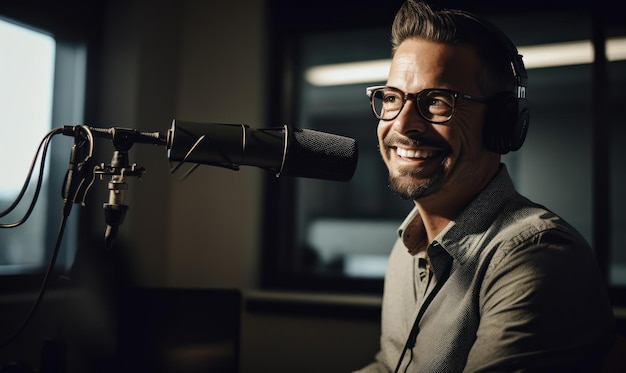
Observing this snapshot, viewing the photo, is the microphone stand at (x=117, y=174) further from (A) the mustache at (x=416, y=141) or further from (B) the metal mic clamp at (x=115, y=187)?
(A) the mustache at (x=416, y=141)

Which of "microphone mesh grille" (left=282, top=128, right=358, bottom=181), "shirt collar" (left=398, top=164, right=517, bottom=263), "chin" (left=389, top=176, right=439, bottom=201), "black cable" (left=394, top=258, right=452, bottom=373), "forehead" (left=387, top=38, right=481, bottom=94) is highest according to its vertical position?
"forehead" (left=387, top=38, right=481, bottom=94)

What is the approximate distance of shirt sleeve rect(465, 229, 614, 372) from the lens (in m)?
0.87

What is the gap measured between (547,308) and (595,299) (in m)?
0.12

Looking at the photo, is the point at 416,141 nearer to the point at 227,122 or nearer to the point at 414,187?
the point at 414,187

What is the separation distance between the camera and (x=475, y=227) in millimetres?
1123

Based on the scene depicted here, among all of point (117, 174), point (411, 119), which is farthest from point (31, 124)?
point (411, 119)

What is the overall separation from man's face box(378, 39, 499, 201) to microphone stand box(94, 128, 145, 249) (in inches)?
22.7

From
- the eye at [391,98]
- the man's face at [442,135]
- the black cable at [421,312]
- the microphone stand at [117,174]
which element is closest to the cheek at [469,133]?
the man's face at [442,135]

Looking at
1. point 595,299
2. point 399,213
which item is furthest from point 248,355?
point 595,299

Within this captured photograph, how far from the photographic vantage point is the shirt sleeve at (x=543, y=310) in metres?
0.87

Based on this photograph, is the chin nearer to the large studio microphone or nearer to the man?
the man

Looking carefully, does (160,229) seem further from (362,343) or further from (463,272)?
(463,272)

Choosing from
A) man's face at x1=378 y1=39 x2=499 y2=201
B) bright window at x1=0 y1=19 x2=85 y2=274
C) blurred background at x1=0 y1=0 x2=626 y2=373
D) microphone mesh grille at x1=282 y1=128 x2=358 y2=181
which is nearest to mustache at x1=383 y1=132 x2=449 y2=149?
man's face at x1=378 y1=39 x2=499 y2=201

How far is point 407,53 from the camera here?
1.22m
